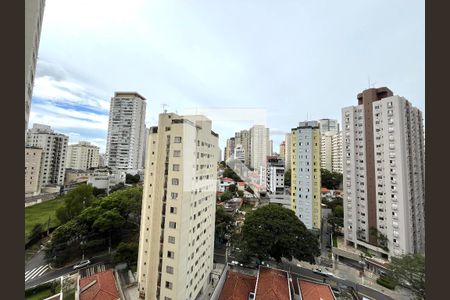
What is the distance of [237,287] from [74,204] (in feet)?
18.4

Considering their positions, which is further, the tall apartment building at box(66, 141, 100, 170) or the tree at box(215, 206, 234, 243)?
the tall apartment building at box(66, 141, 100, 170)

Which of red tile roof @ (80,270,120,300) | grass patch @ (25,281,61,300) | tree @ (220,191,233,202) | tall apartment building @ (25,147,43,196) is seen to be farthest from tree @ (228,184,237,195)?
tall apartment building @ (25,147,43,196)

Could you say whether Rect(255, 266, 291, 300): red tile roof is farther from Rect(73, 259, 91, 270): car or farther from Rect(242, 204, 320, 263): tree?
Rect(73, 259, 91, 270): car

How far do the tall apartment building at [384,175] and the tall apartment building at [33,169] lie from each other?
12629 mm

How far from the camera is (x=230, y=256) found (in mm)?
5426

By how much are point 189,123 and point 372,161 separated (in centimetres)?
624

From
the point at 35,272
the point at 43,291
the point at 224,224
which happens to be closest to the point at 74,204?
the point at 35,272

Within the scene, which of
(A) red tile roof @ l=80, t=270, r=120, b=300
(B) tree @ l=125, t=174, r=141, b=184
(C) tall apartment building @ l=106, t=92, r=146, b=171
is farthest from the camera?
(C) tall apartment building @ l=106, t=92, r=146, b=171

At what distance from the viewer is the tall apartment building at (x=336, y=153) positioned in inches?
612

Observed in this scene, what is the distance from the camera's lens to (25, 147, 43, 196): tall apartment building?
8.14m

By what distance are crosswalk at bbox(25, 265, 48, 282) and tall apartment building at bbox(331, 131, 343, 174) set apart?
17382 millimetres

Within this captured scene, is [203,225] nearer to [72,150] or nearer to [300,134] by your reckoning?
[300,134]

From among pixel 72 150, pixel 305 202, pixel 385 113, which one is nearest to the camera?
pixel 385 113

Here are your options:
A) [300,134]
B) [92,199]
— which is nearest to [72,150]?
[92,199]
